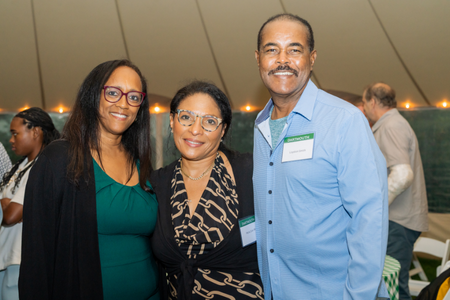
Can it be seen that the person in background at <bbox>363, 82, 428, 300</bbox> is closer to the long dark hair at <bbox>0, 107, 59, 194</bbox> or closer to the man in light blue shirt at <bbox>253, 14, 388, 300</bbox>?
the man in light blue shirt at <bbox>253, 14, 388, 300</bbox>

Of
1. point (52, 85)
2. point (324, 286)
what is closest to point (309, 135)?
point (324, 286)

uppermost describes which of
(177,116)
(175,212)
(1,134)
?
(1,134)

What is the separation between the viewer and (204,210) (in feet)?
5.02

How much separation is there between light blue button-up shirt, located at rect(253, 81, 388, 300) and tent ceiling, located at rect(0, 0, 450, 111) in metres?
4.91

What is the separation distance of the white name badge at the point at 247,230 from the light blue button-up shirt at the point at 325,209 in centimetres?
10

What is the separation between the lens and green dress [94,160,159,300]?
142cm

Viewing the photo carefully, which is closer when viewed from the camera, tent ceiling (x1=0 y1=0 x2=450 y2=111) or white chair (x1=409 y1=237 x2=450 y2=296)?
white chair (x1=409 y1=237 x2=450 y2=296)

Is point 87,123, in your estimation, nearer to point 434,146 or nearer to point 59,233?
point 59,233

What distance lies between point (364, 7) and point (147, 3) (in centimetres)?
350

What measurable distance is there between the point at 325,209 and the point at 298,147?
0.24 m

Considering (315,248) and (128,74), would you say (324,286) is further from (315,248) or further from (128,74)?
(128,74)

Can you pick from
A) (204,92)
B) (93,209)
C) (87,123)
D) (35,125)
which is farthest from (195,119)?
(35,125)

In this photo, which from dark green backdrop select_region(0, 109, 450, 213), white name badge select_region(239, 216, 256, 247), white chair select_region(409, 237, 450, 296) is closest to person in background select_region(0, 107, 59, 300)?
white name badge select_region(239, 216, 256, 247)

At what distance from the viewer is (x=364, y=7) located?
217 inches
